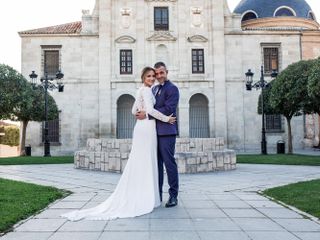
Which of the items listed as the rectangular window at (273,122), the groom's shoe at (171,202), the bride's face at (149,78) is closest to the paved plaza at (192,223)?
the groom's shoe at (171,202)

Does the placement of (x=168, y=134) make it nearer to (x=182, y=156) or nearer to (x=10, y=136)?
(x=182, y=156)

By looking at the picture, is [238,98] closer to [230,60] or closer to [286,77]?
[230,60]

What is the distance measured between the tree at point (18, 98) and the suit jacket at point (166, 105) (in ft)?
58.5

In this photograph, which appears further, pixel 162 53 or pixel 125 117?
pixel 125 117

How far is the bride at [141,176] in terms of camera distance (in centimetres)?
607

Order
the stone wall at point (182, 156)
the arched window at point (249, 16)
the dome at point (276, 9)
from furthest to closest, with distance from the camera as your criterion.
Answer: the arched window at point (249, 16), the dome at point (276, 9), the stone wall at point (182, 156)

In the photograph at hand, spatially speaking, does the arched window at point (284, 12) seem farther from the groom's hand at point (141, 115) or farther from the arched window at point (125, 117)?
the groom's hand at point (141, 115)

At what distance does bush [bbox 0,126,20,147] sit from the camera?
45503mm

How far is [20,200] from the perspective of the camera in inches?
279

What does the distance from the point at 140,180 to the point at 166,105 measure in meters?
1.33

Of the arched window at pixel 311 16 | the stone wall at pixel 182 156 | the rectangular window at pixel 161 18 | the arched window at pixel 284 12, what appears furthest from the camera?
the arched window at pixel 311 16

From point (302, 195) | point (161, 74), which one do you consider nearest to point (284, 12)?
point (302, 195)

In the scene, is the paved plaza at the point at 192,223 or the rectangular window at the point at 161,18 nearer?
the paved plaza at the point at 192,223

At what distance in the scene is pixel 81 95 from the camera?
31141 millimetres
